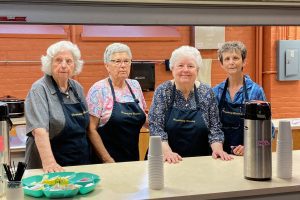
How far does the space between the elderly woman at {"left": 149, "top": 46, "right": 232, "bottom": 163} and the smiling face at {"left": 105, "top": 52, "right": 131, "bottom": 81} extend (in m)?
0.46

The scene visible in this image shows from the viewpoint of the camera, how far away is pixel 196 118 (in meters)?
2.66

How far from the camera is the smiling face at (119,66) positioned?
3.04 m

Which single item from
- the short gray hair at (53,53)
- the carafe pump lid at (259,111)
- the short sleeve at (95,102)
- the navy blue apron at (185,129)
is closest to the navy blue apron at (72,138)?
the short gray hair at (53,53)

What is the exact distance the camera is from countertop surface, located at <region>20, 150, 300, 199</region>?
1725 millimetres

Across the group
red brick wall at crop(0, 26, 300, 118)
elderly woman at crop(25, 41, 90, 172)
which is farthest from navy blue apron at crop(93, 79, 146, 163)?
red brick wall at crop(0, 26, 300, 118)

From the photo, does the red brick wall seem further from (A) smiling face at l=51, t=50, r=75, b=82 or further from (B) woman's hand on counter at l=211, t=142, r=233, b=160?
(B) woman's hand on counter at l=211, t=142, r=233, b=160

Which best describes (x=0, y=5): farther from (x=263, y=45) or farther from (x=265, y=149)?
(x=263, y=45)

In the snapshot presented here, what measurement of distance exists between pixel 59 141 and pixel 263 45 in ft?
13.7

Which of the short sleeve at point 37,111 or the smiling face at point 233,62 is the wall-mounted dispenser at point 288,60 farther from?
the short sleeve at point 37,111

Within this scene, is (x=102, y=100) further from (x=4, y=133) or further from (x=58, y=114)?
(x=4, y=133)

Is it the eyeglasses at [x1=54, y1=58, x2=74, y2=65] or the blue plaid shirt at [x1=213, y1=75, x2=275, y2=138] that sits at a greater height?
the eyeglasses at [x1=54, y1=58, x2=74, y2=65]

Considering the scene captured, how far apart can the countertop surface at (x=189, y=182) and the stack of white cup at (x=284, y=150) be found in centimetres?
4

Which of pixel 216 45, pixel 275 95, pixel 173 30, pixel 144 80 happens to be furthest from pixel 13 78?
pixel 275 95

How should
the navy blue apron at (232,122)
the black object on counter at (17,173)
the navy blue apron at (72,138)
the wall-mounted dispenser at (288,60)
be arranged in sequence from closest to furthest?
the black object on counter at (17,173) < the navy blue apron at (72,138) < the navy blue apron at (232,122) < the wall-mounted dispenser at (288,60)
